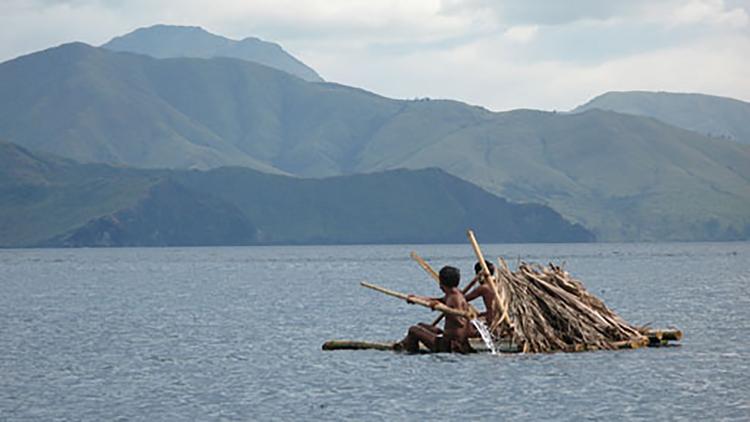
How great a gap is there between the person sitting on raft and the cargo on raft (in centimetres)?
45

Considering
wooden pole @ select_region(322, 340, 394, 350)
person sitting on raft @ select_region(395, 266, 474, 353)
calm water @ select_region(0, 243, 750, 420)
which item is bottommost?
calm water @ select_region(0, 243, 750, 420)

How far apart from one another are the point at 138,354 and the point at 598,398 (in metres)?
21.9

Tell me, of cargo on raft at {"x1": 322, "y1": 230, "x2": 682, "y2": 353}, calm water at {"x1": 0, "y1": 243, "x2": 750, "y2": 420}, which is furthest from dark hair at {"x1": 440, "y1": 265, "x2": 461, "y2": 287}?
calm water at {"x1": 0, "y1": 243, "x2": 750, "y2": 420}

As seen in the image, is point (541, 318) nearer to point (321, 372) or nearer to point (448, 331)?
point (448, 331)

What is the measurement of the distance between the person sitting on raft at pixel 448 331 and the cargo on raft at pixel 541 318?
0.45m

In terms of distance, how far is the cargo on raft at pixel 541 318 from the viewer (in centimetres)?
4450

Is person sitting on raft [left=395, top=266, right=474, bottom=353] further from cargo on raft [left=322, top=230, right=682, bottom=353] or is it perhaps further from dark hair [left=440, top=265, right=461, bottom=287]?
cargo on raft [left=322, top=230, right=682, bottom=353]

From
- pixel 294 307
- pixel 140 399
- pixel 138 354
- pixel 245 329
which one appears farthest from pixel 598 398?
pixel 294 307

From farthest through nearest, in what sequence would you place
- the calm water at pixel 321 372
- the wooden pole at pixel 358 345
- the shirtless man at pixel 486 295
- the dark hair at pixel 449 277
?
the wooden pole at pixel 358 345 → the shirtless man at pixel 486 295 → the dark hair at pixel 449 277 → the calm water at pixel 321 372

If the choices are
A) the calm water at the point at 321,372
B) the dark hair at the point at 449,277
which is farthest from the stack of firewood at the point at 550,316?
the dark hair at the point at 449,277

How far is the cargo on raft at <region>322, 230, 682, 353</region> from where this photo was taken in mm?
44500

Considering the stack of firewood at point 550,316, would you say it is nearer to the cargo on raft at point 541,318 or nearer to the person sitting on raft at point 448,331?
the cargo on raft at point 541,318

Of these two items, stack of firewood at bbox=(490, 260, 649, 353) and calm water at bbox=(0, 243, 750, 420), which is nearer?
calm water at bbox=(0, 243, 750, 420)

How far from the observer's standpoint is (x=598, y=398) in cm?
3581
